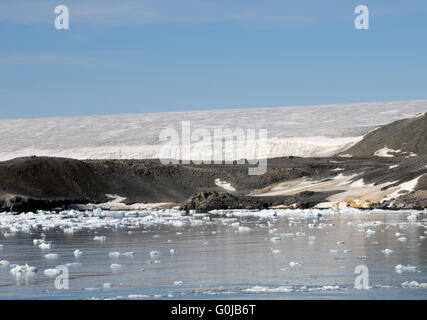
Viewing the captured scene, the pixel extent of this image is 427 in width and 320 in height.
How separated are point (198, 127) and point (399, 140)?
39388 millimetres

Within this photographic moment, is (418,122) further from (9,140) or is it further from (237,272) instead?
(237,272)

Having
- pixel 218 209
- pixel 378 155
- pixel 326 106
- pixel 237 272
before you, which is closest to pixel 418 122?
pixel 378 155

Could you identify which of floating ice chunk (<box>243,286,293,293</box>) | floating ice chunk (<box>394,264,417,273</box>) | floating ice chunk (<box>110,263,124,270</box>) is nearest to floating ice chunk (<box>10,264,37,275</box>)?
→ floating ice chunk (<box>110,263,124,270</box>)

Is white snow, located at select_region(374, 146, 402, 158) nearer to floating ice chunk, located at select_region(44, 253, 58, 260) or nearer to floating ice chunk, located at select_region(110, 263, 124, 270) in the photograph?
floating ice chunk, located at select_region(44, 253, 58, 260)

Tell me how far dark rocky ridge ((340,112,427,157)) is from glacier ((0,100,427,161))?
4.14 meters

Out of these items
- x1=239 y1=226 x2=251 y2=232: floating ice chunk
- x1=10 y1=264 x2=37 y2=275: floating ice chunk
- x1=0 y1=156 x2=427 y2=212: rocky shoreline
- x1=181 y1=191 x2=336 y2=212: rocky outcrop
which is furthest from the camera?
x1=181 y1=191 x2=336 y2=212: rocky outcrop

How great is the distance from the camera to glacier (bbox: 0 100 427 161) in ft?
286

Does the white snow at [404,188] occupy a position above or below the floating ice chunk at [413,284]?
above

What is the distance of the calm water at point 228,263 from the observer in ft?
37.8

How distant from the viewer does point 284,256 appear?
1588 cm

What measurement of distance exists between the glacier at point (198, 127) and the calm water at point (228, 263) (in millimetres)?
58780
